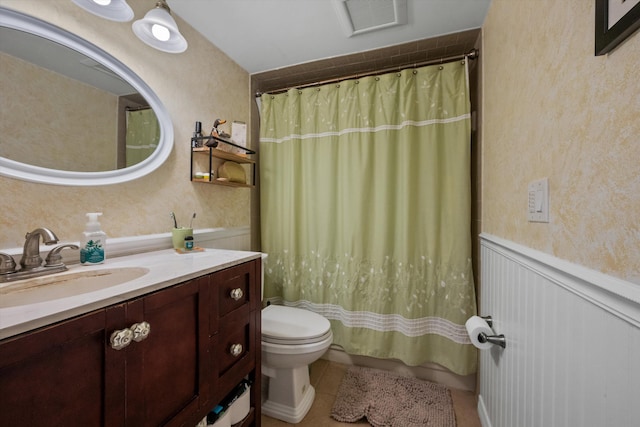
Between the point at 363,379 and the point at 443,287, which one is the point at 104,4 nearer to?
the point at 443,287

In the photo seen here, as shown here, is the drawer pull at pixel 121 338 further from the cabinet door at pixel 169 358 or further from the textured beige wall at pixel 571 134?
the textured beige wall at pixel 571 134

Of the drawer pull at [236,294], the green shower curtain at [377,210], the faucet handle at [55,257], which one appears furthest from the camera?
the green shower curtain at [377,210]

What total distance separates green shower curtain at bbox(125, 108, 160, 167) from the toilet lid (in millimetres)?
1114

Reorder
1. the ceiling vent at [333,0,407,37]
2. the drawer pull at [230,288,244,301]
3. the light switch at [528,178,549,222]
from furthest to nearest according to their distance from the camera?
the ceiling vent at [333,0,407,37]
the drawer pull at [230,288,244,301]
the light switch at [528,178,549,222]

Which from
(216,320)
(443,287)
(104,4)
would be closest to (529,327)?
(443,287)

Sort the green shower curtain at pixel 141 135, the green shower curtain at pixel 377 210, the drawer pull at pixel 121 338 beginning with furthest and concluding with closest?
Result: the green shower curtain at pixel 377 210, the green shower curtain at pixel 141 135, the drawer pull at pixel 121 338

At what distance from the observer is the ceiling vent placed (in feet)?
4.14

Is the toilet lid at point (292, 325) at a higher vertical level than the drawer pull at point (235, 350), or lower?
lower

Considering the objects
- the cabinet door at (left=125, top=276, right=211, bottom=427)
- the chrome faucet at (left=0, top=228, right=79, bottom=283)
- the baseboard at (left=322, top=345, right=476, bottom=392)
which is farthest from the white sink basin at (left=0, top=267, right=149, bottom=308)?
the baseboard at (left=322, top=345, right=476, bottom=392)

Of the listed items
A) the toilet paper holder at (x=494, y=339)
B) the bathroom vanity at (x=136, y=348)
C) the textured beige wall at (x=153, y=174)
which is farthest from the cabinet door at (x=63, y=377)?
the toilet paper holder at (x=494, y=339)

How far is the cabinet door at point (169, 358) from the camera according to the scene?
62cm

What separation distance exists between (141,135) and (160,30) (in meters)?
0.48

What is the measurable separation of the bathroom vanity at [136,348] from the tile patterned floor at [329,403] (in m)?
0.51

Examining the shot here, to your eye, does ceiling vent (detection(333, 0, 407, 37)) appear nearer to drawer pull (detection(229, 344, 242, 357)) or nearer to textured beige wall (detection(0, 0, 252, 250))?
textured beige wall (detection(0, 0, 252, 250))
